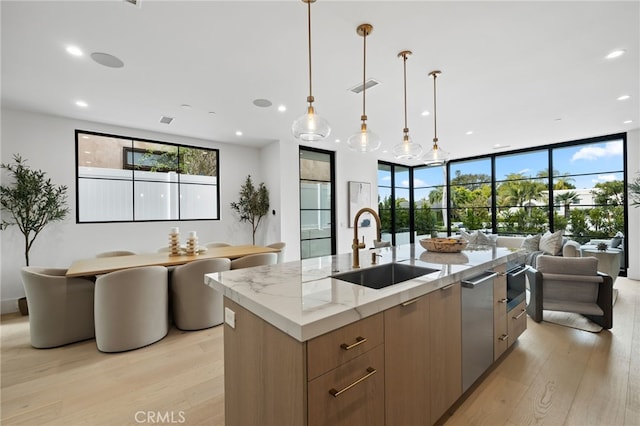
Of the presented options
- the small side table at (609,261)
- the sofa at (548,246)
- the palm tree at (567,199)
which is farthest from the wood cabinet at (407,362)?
the palm tree at (567,199)

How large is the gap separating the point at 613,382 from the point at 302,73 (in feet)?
12.4

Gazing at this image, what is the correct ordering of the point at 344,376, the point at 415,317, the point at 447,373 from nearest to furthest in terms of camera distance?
the point at 344,376 → the point at 415,317 → the point at 447,373

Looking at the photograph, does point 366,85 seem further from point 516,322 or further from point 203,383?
point 203,383

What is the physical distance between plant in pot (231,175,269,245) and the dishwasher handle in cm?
451

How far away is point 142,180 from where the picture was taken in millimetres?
4934

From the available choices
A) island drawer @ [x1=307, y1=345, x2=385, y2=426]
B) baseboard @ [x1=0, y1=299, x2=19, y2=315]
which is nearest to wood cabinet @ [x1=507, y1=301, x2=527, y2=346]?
island drawer @ [x1=307, y1=345, x2=385, y2=426]

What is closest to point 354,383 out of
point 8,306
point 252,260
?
point 252,260

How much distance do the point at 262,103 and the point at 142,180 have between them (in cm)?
279

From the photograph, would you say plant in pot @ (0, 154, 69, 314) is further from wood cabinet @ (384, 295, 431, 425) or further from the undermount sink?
wood cabinet @ (384, 295, 431, 425)

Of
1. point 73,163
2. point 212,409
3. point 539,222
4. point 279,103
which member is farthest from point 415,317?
point 539,222

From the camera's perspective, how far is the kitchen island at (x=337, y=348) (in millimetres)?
1060

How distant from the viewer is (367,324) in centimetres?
122

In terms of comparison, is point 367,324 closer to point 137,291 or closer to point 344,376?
point 344,376

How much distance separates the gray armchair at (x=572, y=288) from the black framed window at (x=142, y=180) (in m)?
5.34
